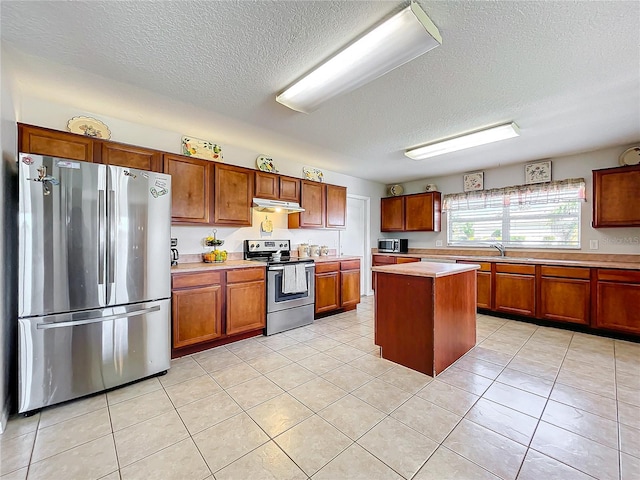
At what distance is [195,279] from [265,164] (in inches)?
79.5

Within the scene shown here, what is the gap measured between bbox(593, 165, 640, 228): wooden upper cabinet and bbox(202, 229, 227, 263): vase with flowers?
16.4ft

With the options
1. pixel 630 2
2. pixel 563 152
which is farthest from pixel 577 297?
pixel 630 2

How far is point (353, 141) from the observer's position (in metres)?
3.54

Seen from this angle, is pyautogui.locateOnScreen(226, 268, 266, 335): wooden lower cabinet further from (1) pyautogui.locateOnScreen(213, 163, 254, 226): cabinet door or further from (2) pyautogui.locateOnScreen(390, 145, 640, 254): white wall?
(2) pyautogui.locateOnScreen(390, 145, 640, 254): white wall

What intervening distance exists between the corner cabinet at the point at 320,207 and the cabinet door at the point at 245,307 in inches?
52.8

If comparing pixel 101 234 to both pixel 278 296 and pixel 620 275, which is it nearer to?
pixel 278 296

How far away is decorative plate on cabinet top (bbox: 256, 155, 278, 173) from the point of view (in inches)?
157

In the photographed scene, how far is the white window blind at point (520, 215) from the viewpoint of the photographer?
4.08 metres

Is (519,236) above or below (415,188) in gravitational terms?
below

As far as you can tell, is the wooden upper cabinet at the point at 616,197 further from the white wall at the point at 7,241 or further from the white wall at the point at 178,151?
the white wall at the point at 7,241

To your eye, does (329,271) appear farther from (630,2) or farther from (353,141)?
(630,2)

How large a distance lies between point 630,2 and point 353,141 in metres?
2.42

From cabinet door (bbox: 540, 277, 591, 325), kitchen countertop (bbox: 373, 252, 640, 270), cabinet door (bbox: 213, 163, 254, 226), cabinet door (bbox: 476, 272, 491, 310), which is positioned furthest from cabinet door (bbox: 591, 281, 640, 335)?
cabinet door (bbox: 213, 163, 254, 226)

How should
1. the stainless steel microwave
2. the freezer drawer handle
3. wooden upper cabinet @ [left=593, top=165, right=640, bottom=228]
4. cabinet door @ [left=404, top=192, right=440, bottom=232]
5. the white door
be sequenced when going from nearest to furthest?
the freezer drawer handle → wooden upper cabinet @ [left=593, top=165, right=640, bottom=228] → cabinet door @ [left=404, top=192, right=440, bottom=232] → the white door → the stainless steel microwave
